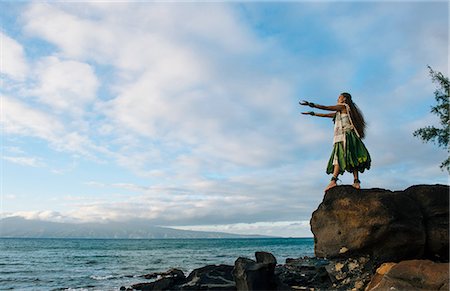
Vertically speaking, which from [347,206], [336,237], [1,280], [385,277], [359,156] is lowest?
[1,280]

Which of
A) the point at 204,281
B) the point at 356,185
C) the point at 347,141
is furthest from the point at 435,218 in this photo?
the point at 204,281

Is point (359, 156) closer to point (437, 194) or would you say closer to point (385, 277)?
Result: point (437, 194)

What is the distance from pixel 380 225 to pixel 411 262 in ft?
3.89

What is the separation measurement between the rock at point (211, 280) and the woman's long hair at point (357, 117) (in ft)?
24.4

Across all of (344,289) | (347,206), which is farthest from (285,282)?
(347,206)

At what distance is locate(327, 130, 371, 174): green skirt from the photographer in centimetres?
1188

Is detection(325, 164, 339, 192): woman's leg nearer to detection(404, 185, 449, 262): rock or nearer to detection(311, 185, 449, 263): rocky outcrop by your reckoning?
detection(311, 185, 449, 263): rocky outcrop

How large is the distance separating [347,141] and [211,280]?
8.35m

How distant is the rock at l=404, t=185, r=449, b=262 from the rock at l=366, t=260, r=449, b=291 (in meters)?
1.52

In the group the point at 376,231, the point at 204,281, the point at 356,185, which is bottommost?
the point at 204,281

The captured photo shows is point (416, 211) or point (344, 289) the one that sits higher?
point (416, 211)

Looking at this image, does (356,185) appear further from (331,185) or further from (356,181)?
(331,185)

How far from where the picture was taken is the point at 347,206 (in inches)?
442

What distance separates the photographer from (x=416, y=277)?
9461mm
